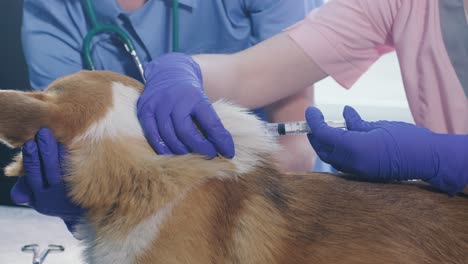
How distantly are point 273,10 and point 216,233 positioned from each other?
0.80 m

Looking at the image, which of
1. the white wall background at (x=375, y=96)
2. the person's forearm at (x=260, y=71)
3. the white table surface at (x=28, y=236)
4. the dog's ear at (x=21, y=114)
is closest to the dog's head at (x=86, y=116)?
the dog's ear at (x=21, y=114)

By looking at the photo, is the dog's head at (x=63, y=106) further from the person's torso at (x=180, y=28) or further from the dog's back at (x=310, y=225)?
the person's torso at (x=180, y=28)

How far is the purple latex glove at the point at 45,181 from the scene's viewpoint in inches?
32.2

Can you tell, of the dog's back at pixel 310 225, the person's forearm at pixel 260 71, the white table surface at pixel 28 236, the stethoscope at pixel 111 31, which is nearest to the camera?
the dog's back at pixel 310 225

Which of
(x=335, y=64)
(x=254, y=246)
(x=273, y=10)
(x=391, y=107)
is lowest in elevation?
(x=391, y=107)

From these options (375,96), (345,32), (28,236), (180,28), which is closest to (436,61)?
(345,32)

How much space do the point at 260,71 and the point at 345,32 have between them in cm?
20

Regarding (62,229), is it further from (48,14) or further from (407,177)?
(407,177)

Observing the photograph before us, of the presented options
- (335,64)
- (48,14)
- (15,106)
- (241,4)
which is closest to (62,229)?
(48,14)

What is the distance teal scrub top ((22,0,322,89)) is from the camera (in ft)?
4.74

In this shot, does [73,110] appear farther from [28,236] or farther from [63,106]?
[28,236]

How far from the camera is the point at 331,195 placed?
0.83 metres

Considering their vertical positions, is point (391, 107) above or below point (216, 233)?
below

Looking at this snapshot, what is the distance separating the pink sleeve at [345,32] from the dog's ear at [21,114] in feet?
2.02
